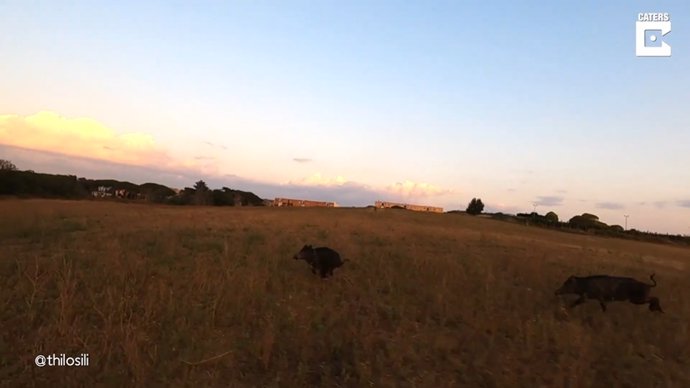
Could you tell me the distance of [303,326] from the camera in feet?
26.7

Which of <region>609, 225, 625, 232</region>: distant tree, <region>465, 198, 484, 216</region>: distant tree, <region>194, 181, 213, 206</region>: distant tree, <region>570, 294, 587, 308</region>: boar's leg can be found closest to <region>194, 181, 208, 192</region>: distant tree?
<region>194, 181, 213, 206</region>: distant tree

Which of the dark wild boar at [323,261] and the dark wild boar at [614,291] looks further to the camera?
the dark wild boar at [323,261]

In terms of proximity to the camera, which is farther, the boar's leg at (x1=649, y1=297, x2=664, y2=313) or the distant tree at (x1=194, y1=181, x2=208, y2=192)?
the distant tree at (x1=194, y1=181, x2=208, y2=192)

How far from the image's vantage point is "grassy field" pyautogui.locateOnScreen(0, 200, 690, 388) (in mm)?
6684

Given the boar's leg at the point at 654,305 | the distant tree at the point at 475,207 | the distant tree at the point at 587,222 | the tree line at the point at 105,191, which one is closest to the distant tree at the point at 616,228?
the distant tree at the point at 587,222

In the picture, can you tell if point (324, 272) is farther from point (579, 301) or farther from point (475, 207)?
point (475, 207)

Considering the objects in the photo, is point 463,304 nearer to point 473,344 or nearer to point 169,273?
point 473,344

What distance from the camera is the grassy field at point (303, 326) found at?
6684 millimetres

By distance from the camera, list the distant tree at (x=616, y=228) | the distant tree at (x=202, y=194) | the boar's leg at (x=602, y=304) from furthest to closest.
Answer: the distant tree at (x=202, y=194) → the distant tree at (x=616, y=228) → the boar's leg at (x=602, y=304)

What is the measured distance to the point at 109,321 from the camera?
7367 mm

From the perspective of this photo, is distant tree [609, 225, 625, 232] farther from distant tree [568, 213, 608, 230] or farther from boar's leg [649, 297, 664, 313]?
boar's leg [649, 297, 664, 313]

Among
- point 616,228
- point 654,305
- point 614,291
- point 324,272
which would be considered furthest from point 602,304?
point 616,228

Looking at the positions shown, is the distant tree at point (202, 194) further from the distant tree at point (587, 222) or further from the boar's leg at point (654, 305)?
the boar's leg at point (654, 305)

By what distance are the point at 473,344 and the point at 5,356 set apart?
6.99m
